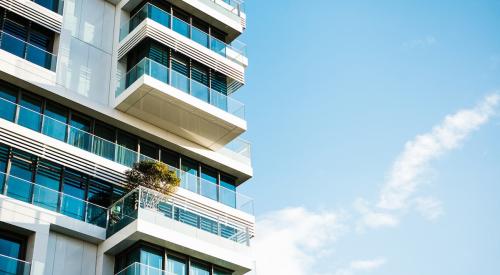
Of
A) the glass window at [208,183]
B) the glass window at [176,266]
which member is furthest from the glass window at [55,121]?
the glass window at [208,183]

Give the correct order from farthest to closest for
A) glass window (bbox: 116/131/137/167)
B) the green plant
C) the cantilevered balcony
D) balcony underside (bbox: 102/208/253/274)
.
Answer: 1. glass window (bbox: 116/131/137/167)
2. the green plant
3. the cantilevered balcony
4. balcony underside (bbox: 102/208/253/274)

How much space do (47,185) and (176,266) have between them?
4.98 meters

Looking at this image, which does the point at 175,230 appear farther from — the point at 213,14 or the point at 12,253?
the point at 213,14

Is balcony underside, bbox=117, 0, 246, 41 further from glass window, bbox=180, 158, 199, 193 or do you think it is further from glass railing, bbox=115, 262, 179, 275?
glass railing, bbox=115, 262, 179, 275

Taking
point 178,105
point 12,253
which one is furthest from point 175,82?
point 12,253

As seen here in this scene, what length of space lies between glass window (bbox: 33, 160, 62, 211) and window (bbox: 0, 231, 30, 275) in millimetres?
1400

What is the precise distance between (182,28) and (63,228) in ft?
34.9

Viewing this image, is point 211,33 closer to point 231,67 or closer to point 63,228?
point 231,67

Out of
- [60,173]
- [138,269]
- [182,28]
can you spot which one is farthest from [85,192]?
[182,28]

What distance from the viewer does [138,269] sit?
24031 mm

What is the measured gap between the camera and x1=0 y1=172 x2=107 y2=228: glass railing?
2417cm

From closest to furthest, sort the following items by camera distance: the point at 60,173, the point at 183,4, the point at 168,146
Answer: the point at 60,173
the point at 168,146
the point at 183,4

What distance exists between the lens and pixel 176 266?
83.9ft

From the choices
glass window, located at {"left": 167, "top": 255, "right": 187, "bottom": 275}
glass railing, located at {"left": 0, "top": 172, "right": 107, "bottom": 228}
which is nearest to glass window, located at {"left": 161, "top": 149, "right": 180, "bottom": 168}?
glass railing, located at {"left": 0, "top": 172, "right": 107, "bottom": 228}
